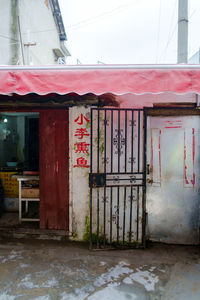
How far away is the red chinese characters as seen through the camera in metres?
4.34

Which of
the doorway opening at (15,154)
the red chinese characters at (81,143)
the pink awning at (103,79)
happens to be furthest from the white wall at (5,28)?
the pink awning at (103,79)

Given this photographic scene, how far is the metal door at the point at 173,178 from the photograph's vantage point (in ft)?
14.3

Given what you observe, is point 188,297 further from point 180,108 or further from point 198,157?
point 180,108

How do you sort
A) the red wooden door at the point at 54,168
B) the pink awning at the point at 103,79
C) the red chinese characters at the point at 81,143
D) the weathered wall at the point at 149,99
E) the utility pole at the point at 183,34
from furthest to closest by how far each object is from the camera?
the utility pole at the point at 183,34 → the red wooden door at the point at 54,168 → the red chinese characters at the point at 81,143 → the weathered wall at the point at 149,99 → the pink awning at the point at 103,79

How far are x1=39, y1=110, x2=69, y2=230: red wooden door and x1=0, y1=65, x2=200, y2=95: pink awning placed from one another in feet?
4.94

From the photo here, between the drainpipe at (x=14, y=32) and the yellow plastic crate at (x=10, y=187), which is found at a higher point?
the drainpipe at (x=14, y=32)

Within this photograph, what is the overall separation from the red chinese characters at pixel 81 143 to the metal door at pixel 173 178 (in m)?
1.26

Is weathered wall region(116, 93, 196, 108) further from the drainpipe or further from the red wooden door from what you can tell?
the drainpipe

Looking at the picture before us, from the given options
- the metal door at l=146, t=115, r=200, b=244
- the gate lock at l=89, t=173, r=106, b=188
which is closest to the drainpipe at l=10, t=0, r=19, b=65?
the gate lock at l=89, t=173, r=106, b=188

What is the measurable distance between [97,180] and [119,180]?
44cm

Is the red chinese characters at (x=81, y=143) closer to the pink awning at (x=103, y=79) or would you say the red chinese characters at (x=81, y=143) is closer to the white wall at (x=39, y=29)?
the pink awning at (x=103, y=79)

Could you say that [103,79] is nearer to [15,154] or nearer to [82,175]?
[82,175]

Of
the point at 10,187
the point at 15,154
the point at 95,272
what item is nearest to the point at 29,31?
the point at 15,154

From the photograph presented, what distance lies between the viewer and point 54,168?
4.63m
